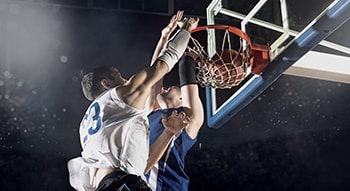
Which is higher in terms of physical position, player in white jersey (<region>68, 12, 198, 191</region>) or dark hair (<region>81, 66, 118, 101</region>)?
dark hair (<region>81, 66, 118, 101</region>)

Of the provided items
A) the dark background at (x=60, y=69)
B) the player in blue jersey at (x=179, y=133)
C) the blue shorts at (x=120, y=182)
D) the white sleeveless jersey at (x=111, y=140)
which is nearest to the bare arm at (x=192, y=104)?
the player in blue jersey at (x=179, y=133)

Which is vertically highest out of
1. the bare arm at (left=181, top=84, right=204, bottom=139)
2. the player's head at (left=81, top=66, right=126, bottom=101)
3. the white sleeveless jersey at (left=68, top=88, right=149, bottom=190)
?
the player's head at (left=81, top=66, right=126, bottom=101)

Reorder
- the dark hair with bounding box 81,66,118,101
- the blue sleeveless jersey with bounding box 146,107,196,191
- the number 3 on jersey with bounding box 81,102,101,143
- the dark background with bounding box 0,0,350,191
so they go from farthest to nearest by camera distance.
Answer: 1. the dark background with bounding box 0,0,350,191
2. the blue sleeveless jersey with bounding box 146,107,196,191
3. the dark hair with bounding box 81,66,118,101
4. the number 3 on jersey with bounding box 81,102,101,143

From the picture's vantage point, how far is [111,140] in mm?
1737

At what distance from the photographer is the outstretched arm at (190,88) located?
2201 mm

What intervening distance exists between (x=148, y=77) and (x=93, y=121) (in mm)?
418

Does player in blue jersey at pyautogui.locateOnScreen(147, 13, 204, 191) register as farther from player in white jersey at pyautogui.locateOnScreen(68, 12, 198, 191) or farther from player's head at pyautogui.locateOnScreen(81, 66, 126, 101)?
player's head at pyautogui.locateOnScreen(81, 66, 126, 101)

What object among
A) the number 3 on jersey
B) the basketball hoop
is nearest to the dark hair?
the number 3 on jersey

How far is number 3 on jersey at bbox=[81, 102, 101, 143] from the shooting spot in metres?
1.84

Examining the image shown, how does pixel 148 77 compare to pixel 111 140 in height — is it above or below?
above

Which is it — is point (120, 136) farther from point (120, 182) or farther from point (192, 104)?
point (192, 104)

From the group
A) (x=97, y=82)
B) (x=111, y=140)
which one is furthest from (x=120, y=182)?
(x=97, y=82)

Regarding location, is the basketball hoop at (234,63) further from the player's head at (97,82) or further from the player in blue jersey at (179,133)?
the player's head at (97,82)

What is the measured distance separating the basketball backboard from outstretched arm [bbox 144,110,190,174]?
34 centimetres
